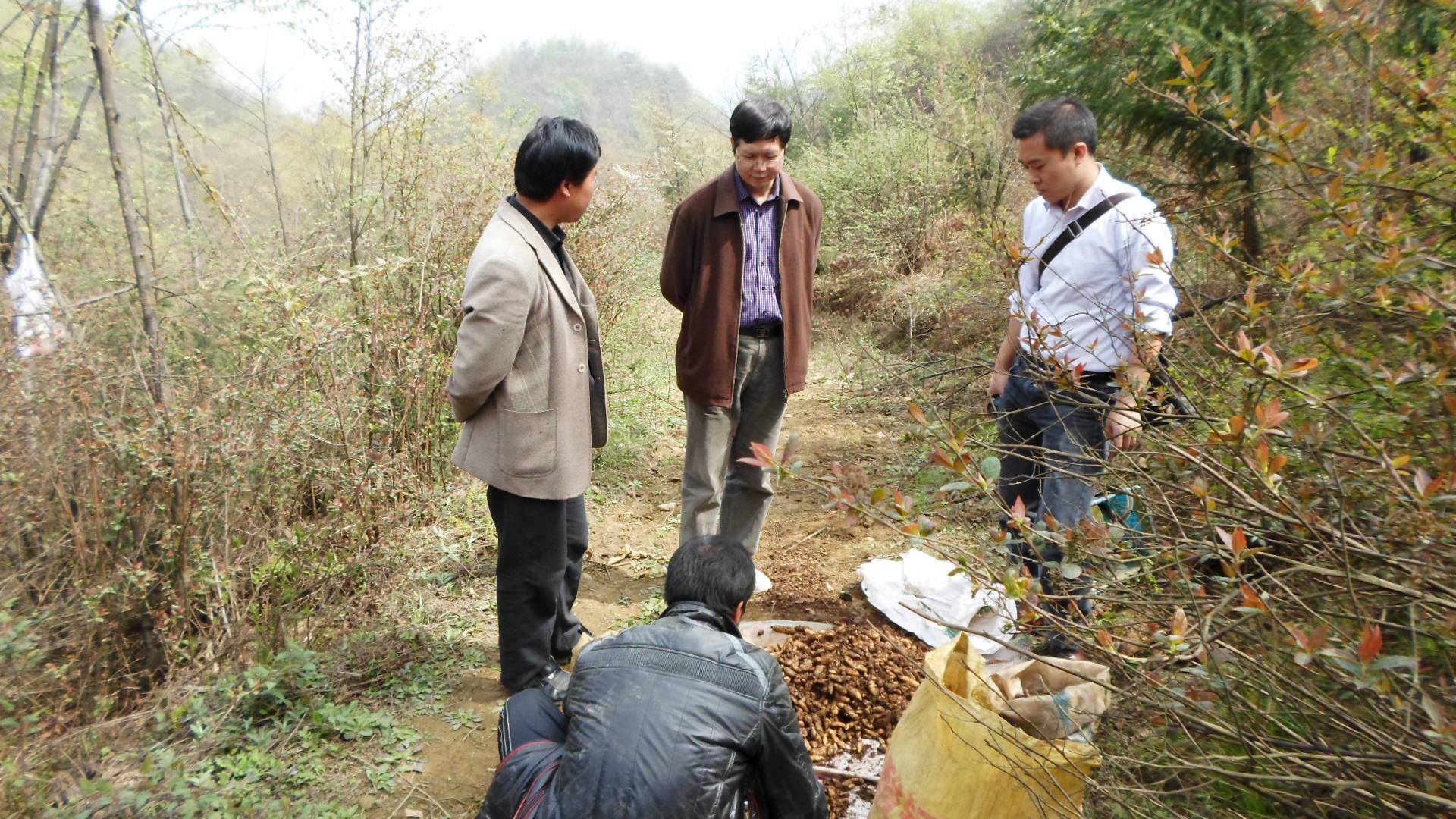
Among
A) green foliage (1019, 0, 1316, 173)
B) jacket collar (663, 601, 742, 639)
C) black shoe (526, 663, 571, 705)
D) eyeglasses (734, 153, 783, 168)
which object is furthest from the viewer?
green foliage (1019, 0, 1316, 173)

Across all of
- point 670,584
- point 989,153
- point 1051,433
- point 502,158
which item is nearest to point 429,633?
point 670,584

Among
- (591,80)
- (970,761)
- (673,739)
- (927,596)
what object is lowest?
(927,596)

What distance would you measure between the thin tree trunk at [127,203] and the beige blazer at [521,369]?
1325 mm

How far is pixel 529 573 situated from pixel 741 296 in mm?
1310

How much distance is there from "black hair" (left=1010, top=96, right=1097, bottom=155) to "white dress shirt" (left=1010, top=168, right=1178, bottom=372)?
0.16 m

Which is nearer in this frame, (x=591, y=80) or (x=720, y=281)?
(x=720, y=281)

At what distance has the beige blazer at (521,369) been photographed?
2443 mm

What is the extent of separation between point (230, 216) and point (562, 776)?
3138mm

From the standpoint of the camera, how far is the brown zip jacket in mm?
3236

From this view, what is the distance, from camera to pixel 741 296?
325 centimetres

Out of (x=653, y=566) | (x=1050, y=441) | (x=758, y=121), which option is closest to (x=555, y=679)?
(x=653, y=566)

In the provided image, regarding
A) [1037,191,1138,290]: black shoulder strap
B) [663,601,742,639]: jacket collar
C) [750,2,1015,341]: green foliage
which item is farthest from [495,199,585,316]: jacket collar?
[750,2,1015,341]: green foliage

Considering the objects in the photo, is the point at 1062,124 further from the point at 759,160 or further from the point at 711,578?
the point at 711,578

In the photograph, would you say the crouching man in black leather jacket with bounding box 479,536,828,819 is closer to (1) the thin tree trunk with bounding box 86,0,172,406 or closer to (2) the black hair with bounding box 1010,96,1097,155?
(2) the black hair with bounding box 1010,96,1097,155
